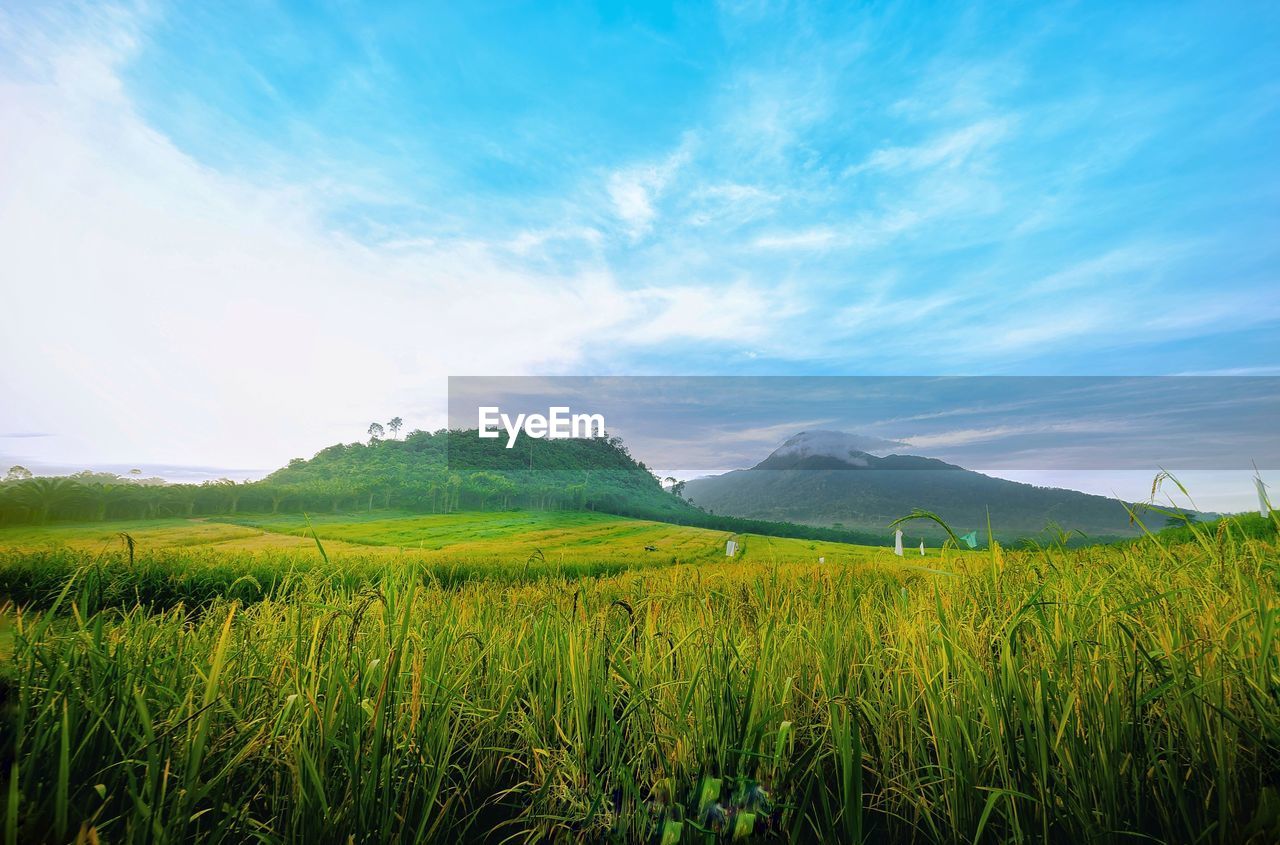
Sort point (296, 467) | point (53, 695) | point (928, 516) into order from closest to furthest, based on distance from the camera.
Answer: point (53, 695), point (928, 516), point (296, 467)

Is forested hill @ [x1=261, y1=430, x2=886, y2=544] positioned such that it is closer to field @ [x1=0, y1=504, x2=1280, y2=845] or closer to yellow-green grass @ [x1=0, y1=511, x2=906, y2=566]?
yellow-green grass @ [x1=0, y1=511, x2=906, y2=566]

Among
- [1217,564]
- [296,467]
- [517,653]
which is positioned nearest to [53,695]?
[517,653]

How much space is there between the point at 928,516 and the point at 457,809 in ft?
6.76

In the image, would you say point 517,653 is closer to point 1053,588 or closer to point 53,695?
point 53,695

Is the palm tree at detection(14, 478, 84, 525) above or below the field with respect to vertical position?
above

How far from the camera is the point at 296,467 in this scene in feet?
43.0

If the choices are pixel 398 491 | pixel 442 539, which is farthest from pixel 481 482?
pixel 442 539

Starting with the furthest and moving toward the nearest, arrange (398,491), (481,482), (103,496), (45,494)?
(481,482), (398,491), (103,496), (45,494)

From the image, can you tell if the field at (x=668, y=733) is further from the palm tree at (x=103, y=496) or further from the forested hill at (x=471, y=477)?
the forested hill at (x=471, y=477)

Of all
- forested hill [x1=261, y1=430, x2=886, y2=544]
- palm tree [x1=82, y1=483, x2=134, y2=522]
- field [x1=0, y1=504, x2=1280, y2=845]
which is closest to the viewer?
field [x1=0, y1=504, x2=1280, y2=845]

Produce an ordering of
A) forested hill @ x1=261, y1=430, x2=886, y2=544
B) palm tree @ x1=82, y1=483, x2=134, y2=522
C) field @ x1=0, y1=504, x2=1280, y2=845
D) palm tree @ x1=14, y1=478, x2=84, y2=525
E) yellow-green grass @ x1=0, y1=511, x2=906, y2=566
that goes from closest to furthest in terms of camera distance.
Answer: field @ x1=0, y1=504, x2=1280, y2=845 → palm tree @ x1=14, y1=478, x2=84, y2=525 → yellow-green grass @ x1=0, y1=511, x2=906, y2=566 → palm tree @ x1=82, y1=483, x2=134, y2=522 → forested hill @ x1=261, y1=430, x2=886, y2=544

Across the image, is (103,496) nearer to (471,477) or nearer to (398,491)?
(398,491)

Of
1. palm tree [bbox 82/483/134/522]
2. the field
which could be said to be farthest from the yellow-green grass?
the field

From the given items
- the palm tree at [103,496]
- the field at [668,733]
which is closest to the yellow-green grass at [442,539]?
the palm tree at [103,496]
